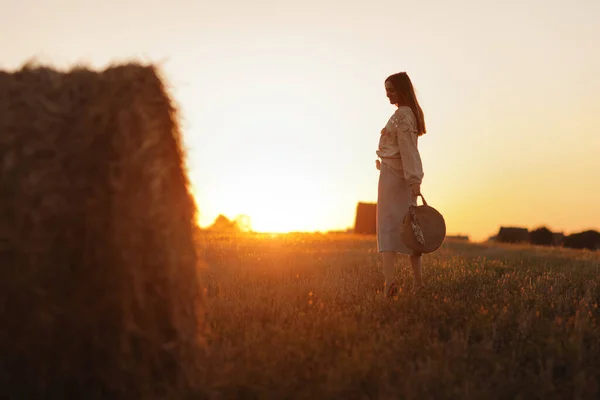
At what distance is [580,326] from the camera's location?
489 cm

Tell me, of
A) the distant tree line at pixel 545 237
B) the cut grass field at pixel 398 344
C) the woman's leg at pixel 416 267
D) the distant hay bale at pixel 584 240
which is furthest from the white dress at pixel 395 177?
the distant tree line at pixel 545 237

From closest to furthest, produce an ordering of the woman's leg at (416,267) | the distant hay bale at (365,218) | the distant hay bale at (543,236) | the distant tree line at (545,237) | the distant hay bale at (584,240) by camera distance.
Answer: the woman's leg at (416,267) < the distant hay bale at (584,240) < the distant tree line at (545,237) < the distant hay bale at (543,236) < the distant hay bale at (365,218)

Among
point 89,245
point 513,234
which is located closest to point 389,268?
point 89,245

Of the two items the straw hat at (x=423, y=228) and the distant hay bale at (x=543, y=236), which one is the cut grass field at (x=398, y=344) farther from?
the distant hay bale at (x=543, y=236)

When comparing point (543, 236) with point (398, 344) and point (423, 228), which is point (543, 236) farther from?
point (398, 344)

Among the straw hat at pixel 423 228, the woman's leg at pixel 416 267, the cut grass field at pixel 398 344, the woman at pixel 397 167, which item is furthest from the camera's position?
the woman's leg at pixel 416 267

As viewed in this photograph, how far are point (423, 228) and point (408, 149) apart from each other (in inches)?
37.0

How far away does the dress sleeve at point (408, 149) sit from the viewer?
6.82m

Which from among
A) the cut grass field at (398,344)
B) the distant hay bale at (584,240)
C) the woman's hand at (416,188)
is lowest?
the cut grass field at (398,344)

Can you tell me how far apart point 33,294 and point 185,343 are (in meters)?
1.03

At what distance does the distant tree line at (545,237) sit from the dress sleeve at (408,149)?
19606mm

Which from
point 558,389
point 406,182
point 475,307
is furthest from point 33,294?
point 406,182

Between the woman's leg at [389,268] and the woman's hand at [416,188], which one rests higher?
the woman's hand at [416,188]

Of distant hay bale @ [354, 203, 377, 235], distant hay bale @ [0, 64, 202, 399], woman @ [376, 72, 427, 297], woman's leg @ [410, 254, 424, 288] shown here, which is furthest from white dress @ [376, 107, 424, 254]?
distant hay bale @ [354, 203, 377, 235]
